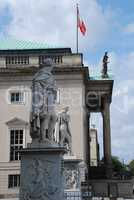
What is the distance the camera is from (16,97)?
5184 cm

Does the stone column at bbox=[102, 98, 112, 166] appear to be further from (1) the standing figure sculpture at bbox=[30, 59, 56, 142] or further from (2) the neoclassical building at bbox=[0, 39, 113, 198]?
(1) the standing figure sculpture at bbox=[30, 59, 56, 142]

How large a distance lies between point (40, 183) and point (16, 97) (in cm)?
3864

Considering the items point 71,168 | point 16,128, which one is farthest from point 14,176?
point 71,168

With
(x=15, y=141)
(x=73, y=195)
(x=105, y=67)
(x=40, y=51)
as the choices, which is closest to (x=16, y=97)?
(x=15, y=141)

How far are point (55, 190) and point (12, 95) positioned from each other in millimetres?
38886

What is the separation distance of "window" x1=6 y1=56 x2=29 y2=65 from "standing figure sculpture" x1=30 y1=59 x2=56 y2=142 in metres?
37.9

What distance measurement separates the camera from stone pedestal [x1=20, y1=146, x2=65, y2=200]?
534 inches

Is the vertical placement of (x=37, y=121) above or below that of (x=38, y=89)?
below

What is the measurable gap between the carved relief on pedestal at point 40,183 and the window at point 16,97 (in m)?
37.8

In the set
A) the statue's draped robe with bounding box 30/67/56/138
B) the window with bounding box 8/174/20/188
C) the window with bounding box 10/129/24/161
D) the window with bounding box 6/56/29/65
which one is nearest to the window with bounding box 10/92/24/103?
the window with bounding box 10/129/24/161

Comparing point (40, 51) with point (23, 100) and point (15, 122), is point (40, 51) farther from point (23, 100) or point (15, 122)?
point (15, 122)

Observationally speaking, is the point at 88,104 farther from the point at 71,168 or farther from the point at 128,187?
the point at 71,168

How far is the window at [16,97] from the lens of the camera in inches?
2026

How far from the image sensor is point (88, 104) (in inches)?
2271
